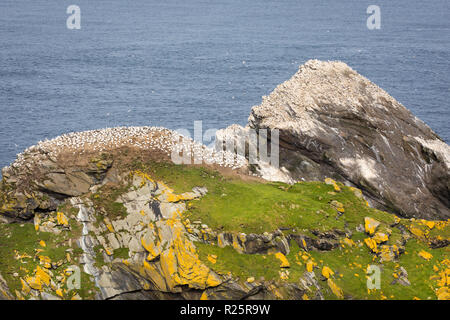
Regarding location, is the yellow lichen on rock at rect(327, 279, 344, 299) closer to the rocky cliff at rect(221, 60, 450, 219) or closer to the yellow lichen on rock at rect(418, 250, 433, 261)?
the yellow lichen on rock at rect(418, 250, 433, 261)

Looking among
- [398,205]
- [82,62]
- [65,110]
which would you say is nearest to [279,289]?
[398,205]

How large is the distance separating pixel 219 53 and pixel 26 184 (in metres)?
75.1

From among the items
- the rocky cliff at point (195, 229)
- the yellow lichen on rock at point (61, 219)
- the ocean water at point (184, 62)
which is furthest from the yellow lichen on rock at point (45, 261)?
the ocean water at point (184, 62)

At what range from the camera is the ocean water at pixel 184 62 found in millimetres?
75812

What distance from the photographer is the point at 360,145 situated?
145ft

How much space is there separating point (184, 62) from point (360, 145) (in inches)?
2436

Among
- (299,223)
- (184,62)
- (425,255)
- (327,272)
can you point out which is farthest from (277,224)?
(184,62)

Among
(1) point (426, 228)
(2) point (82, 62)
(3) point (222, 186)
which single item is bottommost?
(1) point (426, 228)

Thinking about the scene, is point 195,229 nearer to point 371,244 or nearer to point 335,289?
point 335,289

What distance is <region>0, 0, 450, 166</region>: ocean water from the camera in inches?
2985

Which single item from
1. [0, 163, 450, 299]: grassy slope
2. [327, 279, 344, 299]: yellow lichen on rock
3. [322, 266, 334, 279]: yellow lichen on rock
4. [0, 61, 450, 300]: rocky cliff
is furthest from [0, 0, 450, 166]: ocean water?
[327, 279, 344, 299]: yellow lichen on rock

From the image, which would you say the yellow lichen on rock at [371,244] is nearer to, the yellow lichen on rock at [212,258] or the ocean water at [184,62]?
the yellow lichen on rock at [212,258]

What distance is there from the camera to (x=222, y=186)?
3738cm

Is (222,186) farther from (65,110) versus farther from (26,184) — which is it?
(65,110)
